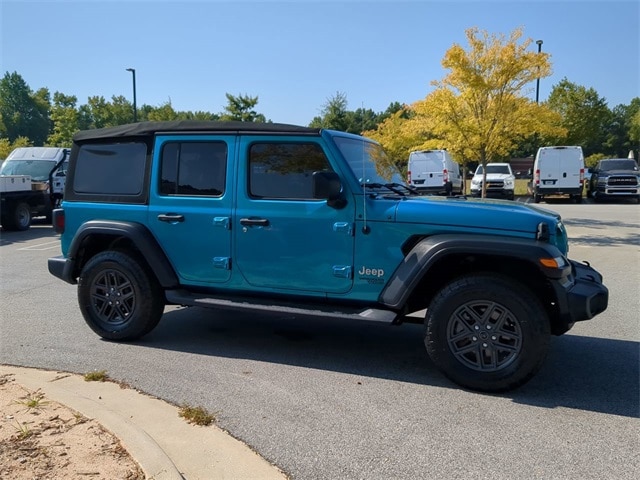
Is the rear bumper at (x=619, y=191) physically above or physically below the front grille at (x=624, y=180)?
below

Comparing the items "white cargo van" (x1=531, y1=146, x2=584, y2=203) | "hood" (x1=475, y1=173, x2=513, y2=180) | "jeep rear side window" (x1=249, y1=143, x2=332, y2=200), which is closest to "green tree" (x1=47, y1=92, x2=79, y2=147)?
"hood" (x1=475, y1=173, x2=513, y2=180)

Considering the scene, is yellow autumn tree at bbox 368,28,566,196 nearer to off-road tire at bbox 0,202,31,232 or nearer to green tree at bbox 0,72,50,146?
off-road tire at bbox 0,202,31,232

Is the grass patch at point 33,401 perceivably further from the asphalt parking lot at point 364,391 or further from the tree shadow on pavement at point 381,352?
the tree shadow on pavement at point 381,352

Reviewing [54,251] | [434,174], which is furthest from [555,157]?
[54,251]

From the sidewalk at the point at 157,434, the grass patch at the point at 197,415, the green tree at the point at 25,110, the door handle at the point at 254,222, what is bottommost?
the sidewalk at the point at 157,434

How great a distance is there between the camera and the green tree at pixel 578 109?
122ft

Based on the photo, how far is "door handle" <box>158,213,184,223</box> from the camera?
15.6 feet

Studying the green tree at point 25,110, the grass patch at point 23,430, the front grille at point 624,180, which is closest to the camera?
the grass patch at point 23,430

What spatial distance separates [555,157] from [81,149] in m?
20.7

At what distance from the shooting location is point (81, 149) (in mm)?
5348

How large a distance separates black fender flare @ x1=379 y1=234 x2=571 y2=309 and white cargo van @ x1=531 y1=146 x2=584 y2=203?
19502mm

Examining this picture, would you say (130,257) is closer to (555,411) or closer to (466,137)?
(555,411)

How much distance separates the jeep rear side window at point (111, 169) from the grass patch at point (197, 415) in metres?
2.30

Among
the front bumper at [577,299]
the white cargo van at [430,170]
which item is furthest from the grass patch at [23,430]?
the white cargo van at [430,170]
